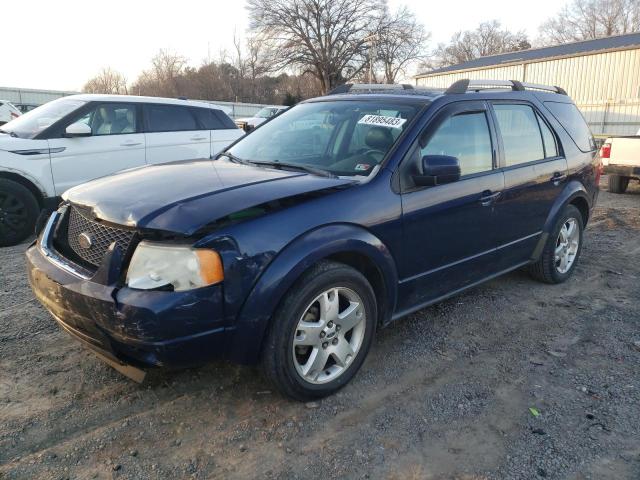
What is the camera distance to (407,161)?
3.28 metres

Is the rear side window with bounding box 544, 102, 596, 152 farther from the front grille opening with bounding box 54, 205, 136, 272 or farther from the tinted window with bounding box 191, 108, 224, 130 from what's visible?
the tinted window with bounding box 191, 108, 224, 130

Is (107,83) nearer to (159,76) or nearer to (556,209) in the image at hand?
(159,76)

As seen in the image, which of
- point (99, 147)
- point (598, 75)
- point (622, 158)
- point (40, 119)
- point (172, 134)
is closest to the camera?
point (40, 119)

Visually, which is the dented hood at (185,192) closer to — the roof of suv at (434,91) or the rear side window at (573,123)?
the roof of suv at (434,91)

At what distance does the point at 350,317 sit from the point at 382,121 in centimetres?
141

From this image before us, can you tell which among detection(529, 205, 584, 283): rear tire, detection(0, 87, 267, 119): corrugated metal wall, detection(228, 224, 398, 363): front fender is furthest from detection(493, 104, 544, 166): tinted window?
detection(0, 87, 267, 119): corrugated metal wall

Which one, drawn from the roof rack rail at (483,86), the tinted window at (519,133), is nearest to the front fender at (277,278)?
the roof rack rail at (483,86)

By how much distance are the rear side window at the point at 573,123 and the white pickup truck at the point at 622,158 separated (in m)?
5.29

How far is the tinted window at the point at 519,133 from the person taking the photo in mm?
4078

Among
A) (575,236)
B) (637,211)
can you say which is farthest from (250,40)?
(575,236)

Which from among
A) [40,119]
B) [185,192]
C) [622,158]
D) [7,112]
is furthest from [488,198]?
[7,112]

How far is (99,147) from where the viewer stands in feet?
21.7

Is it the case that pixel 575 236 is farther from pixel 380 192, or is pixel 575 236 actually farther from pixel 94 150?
pixel 94 150

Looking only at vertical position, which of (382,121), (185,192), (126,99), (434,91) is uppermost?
(126,99)
